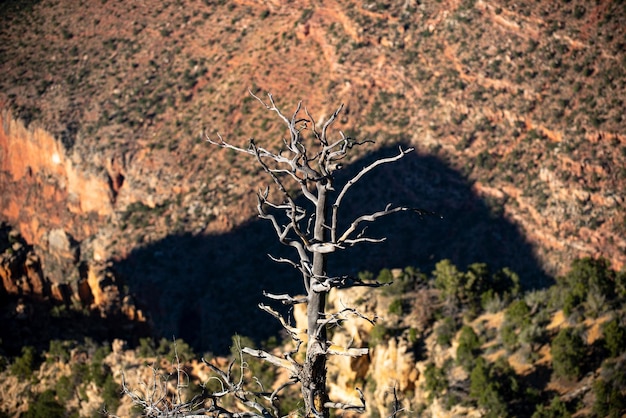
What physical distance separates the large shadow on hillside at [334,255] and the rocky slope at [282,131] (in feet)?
0.46

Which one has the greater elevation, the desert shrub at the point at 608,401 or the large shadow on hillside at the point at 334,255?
the desert shrub at the point at 608,401

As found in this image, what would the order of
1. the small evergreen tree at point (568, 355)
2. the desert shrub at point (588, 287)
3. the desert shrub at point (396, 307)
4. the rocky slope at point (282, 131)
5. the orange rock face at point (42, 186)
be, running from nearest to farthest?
1. the small evergreen tree at point (568, 355)
2. the desert shrub at point (588, 287)
3. the desert shrub at point (396, 307)
4. the rocky slope at point (282, 131)
5. the orange rock face at point (42, 186)

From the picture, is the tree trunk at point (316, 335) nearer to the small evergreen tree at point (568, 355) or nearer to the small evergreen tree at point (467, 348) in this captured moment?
the small evergreen tree at point (568, 355)

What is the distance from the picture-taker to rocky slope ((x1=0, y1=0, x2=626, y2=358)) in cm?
6359

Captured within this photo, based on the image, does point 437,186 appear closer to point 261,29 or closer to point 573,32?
point 573,32

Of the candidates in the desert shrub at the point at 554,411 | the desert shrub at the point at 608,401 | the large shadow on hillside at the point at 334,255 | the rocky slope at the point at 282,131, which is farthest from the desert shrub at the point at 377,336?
the large shadow on hillside at the point at 334,255

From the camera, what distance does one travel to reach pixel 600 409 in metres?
30.2

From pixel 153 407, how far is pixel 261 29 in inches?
2756

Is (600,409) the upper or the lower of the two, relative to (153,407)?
lower

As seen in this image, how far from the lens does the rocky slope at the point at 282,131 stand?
2504 inches

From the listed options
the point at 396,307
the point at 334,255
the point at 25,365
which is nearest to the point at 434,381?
the point at 396,307

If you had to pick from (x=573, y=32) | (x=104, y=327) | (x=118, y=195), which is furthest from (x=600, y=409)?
(x=118, y=195)

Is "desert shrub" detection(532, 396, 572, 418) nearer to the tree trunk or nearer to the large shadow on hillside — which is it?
the tree trunk

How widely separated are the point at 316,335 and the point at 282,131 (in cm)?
5824
